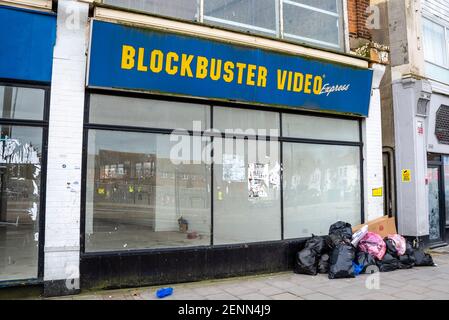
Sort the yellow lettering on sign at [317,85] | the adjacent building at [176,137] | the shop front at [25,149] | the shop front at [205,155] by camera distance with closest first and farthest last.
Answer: the shop front at [25,149], the adjacent building at [176,137], the shop front at [205,155], the yellow lettering on sign at [317,85]

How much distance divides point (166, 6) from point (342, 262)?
540cm

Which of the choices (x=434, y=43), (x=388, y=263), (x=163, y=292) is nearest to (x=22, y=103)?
(x=163, y=292)

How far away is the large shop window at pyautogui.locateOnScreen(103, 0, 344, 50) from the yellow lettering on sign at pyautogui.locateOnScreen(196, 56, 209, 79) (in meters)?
0.90

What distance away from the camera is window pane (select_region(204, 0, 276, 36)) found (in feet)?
24.7

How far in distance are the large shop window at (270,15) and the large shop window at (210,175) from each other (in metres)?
1.59

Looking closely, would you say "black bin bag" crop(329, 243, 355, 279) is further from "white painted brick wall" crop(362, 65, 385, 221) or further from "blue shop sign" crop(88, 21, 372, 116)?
"blue shop sign" crop(88, 21, 372, 116)

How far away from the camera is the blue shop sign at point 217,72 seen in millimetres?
6266

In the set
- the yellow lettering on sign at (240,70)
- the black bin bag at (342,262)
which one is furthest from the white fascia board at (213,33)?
the black bin bag at (342,262)

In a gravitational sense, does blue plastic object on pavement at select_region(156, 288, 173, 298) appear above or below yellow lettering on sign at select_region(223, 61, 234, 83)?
below

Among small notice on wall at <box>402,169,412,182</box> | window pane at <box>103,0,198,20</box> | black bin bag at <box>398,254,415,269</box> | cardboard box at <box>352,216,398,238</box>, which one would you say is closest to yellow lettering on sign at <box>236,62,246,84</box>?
window pane at <box>103,0,198,20</box>

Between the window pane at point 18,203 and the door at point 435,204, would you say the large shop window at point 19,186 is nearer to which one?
the window pane at point 18,203

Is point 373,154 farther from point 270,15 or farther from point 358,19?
point 270,15
